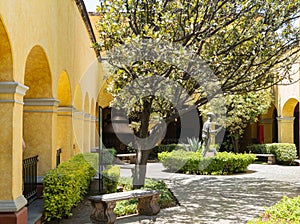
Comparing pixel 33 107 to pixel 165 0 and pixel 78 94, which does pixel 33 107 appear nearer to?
pixel 165 0

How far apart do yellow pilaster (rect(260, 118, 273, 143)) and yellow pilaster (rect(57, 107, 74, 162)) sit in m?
14.9

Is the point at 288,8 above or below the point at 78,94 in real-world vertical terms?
above

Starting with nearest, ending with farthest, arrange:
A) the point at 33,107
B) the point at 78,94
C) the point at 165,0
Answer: the point at 33,107 → the point at 165,0 → the point at 78,94

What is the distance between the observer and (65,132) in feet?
36.5

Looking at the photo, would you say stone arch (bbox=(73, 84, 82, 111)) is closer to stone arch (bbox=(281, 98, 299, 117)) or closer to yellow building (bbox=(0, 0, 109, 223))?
yellow building (bbox=(0, 0, 109, 223))

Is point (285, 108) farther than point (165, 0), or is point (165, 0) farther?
point (285, 108)

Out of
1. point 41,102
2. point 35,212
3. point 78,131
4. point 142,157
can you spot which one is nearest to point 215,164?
point 78,131

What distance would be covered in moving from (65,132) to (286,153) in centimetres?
1074

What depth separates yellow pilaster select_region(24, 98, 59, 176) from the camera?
798 cm

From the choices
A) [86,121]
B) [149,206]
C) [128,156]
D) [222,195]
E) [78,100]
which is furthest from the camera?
[128,156]

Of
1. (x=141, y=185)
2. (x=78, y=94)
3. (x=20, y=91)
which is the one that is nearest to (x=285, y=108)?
(x=78, y=94)

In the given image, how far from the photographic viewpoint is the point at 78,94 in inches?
524

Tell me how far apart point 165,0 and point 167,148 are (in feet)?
43.7

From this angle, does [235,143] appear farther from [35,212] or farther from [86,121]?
[35,212]
